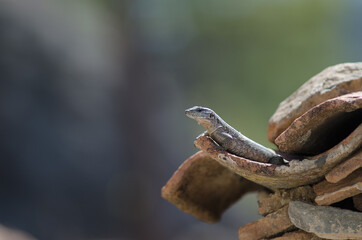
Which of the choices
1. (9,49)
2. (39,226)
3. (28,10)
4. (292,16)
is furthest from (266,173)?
(292,16)

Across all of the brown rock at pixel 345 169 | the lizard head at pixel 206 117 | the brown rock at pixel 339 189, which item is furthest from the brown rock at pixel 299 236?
the lizard head at pixel 206 117

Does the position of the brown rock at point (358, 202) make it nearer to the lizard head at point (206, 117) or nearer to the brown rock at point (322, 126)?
the brown rock at point (322, 126)

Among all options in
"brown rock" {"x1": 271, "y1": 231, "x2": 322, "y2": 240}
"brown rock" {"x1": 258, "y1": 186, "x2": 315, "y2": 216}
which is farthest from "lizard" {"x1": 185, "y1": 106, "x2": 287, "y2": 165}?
"brown rock" {"x1": 271, "y1": 231, "x2": 322, "y2": 240}

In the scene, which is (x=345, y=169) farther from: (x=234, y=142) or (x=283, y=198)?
(x=234, y=142)

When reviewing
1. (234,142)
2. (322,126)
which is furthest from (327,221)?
(234,142)

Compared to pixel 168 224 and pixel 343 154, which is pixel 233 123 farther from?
pixel 343 154

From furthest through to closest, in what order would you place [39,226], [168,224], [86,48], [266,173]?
1. [86,48]
2. [168,224]
3. [39,226]
4. [266,173]
